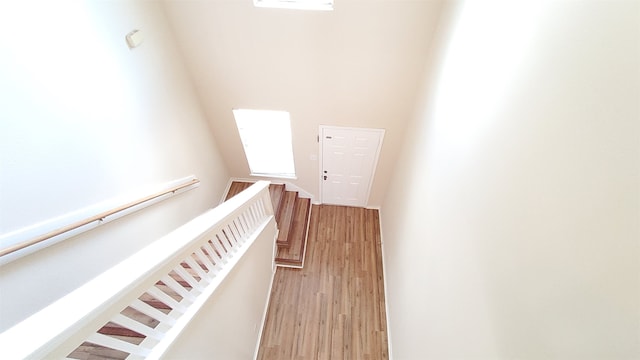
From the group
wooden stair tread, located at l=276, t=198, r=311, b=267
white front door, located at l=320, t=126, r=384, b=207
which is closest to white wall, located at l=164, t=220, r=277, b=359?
wooden stair tread, located at l=276, t=198, r=311, b=267

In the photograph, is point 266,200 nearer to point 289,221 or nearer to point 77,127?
point 289,221

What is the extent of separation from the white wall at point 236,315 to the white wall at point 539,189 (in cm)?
148

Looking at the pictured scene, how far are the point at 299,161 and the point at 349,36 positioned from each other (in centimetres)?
211

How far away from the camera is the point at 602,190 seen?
0.66m

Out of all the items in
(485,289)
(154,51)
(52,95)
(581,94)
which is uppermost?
(154,51)

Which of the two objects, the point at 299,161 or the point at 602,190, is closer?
the point at 602,190

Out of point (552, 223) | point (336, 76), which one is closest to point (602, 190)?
point (552, 223)

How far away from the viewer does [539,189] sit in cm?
87

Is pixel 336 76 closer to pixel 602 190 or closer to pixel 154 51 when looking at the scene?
pixel 154 51

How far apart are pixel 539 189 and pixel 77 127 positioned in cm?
281

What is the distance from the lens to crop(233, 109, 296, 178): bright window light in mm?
3783

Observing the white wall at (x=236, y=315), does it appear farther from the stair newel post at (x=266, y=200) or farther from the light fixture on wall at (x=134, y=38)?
the light fixture on wall at (x=134, y=38)

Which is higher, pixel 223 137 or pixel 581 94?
pixel 223 137

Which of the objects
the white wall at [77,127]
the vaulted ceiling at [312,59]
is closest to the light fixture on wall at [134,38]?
the white wall at [77,127]
